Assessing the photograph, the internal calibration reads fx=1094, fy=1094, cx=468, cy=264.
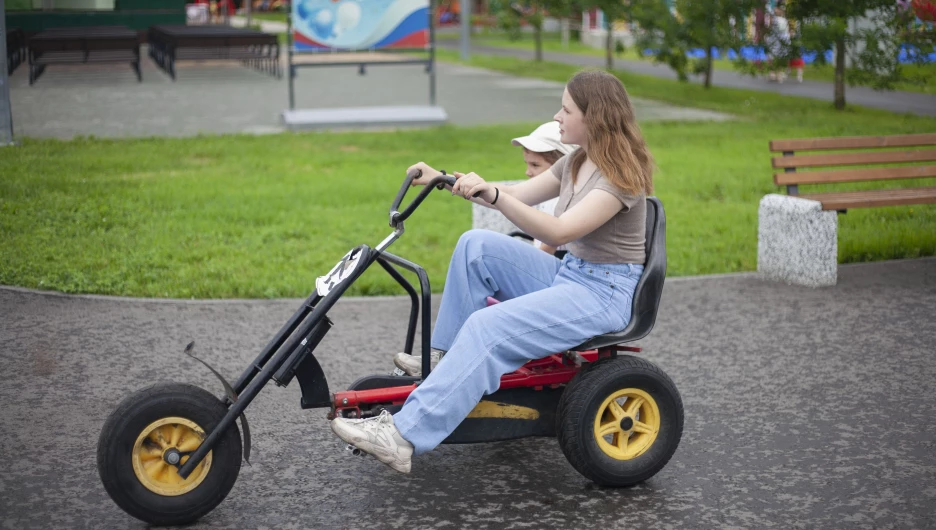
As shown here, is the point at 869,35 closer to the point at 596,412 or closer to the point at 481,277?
the point at 481,277

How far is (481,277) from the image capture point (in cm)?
415

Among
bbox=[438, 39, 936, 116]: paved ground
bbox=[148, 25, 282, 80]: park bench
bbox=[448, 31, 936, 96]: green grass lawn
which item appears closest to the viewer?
bbox=[448, 31, 936, 96]: green grass lawn

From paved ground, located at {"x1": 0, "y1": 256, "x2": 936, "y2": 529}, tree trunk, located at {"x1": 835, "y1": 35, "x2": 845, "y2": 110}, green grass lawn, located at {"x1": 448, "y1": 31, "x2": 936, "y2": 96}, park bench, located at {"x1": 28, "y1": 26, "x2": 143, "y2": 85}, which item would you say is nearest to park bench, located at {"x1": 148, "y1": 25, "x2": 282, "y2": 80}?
park bench, located at {"x1": 28, "y1": 26, "x2": 143, "y2": 85}

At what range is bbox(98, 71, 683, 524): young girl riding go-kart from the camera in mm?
3570

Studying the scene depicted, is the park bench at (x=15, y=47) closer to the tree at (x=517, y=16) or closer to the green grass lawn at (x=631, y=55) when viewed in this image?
the tree at (x=517, y=16)

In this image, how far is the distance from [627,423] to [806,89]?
17350mm

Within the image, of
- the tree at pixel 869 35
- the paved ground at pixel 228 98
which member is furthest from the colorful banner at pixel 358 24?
the tree at pixel 869 35

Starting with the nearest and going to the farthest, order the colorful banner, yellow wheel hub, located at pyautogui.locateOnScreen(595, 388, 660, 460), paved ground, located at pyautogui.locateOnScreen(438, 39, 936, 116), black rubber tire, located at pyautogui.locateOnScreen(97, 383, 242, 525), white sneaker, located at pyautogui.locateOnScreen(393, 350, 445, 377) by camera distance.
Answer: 1. black rubber tire, located at pyautogui.locateOnScreen(97, 383, 242, 525)
2. yellow wheel hub, located at pyautogui.locateOnScreen(595, 388, 660, 460)
3. white sneaker, located at pyautogui.locateOnScreen(393, 350, 445, 377)
4. the colorful banner
5. paved ground, located at pyautogui.locateOnScreen(438, 39, 936, 116)

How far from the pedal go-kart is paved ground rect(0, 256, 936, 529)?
0.52 feet

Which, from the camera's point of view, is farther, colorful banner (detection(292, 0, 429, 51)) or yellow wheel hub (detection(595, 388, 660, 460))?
colorful banner (detection(292, 0, 429, 51))

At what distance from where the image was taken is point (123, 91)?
61.7ft

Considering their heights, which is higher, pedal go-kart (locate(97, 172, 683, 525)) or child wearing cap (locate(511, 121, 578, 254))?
child wearing cap (locate(511, 121, 578, 254))

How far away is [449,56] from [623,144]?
27.7 metres

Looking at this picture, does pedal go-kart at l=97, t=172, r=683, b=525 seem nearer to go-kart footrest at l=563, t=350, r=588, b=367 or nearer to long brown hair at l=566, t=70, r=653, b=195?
go-kart footrest at l=563, t=350, r=588, b=367
